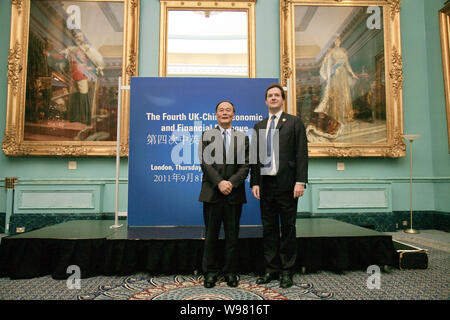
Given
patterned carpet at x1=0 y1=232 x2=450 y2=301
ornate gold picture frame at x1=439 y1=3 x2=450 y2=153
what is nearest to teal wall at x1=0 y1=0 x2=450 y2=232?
ornate gold picture frame at x1=439 y1=3 x2=450 y2=153

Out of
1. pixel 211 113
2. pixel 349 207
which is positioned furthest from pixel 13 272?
pixel 349 207

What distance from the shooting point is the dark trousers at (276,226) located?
2.32 m

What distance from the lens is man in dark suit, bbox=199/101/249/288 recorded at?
2318 millimetres

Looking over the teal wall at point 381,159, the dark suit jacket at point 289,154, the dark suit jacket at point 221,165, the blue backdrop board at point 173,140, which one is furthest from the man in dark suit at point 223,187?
the teal wall at point 381,159

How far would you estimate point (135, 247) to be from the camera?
266cm

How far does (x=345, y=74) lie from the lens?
5246mm

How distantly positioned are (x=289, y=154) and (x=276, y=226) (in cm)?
64

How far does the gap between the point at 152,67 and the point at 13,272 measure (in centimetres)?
389

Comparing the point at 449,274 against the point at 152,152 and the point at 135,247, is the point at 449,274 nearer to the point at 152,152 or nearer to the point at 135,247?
the point at 135,247

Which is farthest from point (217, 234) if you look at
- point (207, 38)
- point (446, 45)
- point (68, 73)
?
point (446, 45)

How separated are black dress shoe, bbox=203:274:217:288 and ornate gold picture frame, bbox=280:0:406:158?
11.4 ft

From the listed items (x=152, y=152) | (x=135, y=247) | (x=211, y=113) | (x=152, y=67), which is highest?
(x=152, y=67)

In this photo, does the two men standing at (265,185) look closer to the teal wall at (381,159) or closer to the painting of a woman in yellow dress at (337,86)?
the teal wall at (381,159)

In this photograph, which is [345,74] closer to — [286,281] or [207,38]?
[207,38]
